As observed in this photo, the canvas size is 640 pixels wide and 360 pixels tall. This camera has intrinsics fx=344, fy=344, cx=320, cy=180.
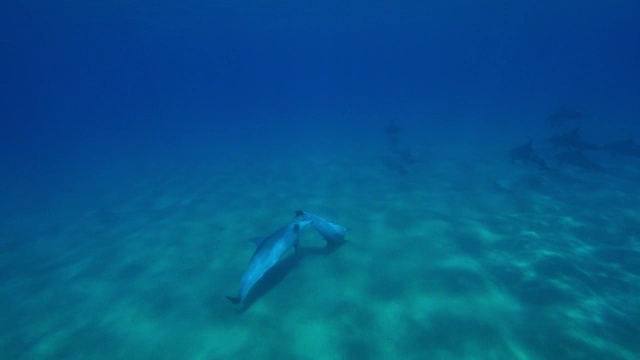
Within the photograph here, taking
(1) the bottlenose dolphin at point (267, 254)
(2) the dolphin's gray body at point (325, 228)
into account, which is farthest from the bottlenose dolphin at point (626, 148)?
(1) the bottlenose dolphin at point (267, 254)

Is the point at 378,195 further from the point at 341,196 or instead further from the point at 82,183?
the point at 82,183

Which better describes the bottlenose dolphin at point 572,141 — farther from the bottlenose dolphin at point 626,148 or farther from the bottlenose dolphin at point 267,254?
the bottlenose dolphin at point 267,254

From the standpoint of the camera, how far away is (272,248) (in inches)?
260

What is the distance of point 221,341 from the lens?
5.50m

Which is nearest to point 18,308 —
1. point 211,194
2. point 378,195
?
point 211,194

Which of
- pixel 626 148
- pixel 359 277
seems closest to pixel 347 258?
pixel 359 277

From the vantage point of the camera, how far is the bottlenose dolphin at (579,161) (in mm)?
13734

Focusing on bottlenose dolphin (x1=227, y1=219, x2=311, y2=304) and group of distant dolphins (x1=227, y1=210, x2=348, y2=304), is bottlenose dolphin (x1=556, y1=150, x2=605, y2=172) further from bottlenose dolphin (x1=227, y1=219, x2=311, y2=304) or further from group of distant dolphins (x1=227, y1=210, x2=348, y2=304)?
bottlenose dolphin (x1=227, y1=219, x2=311, y2=304)

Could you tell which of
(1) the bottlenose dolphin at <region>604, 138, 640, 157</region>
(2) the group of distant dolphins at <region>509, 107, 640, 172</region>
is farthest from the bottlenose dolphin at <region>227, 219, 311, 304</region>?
(1) the bottlenose dolphin at <region>604, 138, 640, 157</region>

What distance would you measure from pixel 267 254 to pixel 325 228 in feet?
5.08

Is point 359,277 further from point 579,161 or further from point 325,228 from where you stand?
point 579,161

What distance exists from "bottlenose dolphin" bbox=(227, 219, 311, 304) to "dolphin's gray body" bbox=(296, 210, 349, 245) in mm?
162

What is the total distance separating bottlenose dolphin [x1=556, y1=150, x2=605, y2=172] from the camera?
13.7 meters

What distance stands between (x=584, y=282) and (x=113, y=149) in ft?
130
